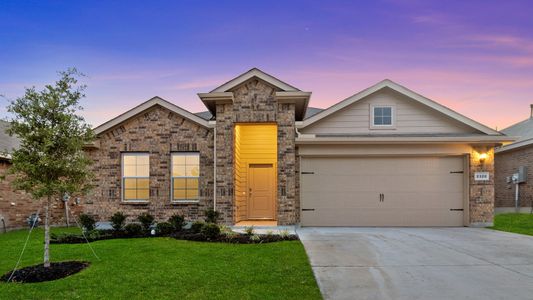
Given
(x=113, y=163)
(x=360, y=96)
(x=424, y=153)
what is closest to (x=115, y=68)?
(x=113, y=163)

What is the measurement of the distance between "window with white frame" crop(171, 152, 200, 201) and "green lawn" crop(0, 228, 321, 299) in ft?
14.3

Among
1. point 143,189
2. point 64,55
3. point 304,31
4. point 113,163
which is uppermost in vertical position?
point 304,31

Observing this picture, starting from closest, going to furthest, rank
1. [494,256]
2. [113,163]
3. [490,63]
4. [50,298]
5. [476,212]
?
[50,298]
[494,256]
[476,212]
[113,163]
[490,63]

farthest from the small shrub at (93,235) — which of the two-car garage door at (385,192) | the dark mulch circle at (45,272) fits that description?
the two-car garage door at (385,192)

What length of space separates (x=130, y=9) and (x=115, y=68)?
13.2 ft

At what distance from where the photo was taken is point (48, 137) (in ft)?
20.6

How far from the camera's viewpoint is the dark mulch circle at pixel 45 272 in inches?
238

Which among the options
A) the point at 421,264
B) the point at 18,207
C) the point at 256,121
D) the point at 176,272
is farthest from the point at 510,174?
the point at 18,207

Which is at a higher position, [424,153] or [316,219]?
[424,153]

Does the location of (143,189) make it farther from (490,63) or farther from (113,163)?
(490,63)

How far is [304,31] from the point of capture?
1426 cm

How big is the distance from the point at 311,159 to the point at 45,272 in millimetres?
8543

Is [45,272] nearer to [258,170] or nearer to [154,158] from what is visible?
[154,158]

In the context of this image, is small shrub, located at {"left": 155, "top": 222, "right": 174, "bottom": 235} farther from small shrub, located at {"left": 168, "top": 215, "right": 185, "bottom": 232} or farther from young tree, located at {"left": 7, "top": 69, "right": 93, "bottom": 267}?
young tree, located at {"left": 7, "top": 69, "right": 93, "bottom": 267}
